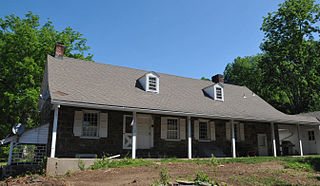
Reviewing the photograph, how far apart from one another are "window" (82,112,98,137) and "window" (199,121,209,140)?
695cm

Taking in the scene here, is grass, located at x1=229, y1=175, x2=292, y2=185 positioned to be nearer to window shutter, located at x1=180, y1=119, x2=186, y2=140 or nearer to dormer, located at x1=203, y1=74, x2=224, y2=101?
window shutter, located at x1=180, y1=119, x2=186, y2=140

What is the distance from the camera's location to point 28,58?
25.0 metres

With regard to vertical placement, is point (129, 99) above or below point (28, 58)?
below

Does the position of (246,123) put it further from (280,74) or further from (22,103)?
(22,103)

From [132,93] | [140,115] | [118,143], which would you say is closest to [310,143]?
[140,115]

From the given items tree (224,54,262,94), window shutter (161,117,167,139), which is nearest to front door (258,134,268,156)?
window shutter (161,117,167,139)

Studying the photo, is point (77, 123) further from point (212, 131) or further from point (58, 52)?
point (212, 131)

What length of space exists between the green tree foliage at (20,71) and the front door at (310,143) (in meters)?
23.4

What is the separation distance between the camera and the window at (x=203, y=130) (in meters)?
17.4

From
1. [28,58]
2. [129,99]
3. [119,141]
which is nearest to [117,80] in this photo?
[129,99]

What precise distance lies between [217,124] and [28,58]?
18.5m

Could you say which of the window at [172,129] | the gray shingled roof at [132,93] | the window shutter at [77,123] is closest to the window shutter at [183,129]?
the window at [172,129]

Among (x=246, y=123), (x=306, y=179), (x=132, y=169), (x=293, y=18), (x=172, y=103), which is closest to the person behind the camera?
(x=306, y=179)

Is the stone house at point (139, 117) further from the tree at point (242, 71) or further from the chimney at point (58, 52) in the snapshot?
the tree at point (242, 71)
